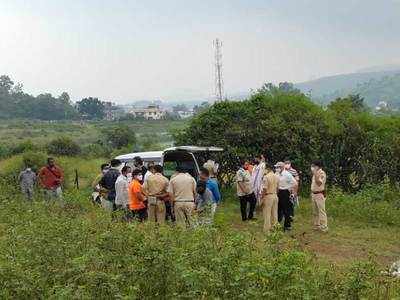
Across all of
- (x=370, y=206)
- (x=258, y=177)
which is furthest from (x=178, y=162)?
(x=370, y=206)

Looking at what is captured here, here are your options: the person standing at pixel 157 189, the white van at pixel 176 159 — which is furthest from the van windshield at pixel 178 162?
the person standing at pixel 157 189

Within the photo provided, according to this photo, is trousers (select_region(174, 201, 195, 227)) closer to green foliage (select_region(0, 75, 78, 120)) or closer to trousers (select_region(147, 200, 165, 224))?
trousers (select_region(147, 200, 165, 224))

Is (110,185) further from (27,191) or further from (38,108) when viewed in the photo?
(38,108)

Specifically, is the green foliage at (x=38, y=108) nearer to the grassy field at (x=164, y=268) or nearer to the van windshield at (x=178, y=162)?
the van windshield at (x=178, y=162)

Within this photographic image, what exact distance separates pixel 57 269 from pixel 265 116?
13.7 meters

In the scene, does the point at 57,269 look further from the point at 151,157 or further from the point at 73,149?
the point at 73,149

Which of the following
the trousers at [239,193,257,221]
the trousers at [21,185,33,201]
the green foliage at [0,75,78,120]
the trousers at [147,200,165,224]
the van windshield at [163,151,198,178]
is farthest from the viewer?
the green foliage at [0,75,78,120]

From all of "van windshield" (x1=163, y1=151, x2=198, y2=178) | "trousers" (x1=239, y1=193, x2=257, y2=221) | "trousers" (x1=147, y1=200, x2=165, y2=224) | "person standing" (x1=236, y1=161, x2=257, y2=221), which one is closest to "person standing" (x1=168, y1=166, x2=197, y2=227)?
"trousers" (x1=147, y1=200, x2=165, y2=224)

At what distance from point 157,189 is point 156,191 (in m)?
0.04

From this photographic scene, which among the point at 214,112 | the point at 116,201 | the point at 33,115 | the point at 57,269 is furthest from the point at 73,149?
the point at 33,115

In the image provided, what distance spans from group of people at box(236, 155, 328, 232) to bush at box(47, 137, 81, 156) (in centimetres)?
2444

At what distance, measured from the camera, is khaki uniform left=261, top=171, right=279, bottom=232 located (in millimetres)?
12336

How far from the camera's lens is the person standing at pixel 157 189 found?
11.8 meters

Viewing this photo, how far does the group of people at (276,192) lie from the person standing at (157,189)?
2071 millimetres
